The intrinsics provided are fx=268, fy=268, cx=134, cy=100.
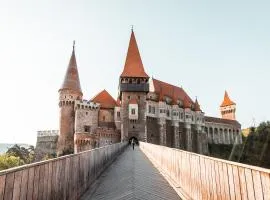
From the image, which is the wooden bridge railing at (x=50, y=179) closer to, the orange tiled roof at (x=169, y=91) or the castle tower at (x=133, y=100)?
the castle tower at (x=133, y=100)

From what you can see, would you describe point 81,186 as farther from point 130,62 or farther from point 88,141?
point 130,62

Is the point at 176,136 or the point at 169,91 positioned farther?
the point at 169,91

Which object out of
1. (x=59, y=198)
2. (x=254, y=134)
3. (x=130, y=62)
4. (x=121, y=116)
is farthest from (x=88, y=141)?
(x=254, y=134)

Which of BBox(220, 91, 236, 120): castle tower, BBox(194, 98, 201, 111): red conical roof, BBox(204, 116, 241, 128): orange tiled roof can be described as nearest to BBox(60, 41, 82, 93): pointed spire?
BBox(194, 98, 201, 111): red conical roof

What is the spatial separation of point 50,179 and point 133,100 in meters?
42.3

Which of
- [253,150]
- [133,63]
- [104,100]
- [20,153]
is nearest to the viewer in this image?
[104,100]

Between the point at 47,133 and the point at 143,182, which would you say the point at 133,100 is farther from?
the point at 143,182

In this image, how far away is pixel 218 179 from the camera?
13.9 ft

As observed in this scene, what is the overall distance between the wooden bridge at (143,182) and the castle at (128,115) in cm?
3628

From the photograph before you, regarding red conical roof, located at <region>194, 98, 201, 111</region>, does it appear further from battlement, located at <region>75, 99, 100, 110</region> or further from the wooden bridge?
the wooden bridge

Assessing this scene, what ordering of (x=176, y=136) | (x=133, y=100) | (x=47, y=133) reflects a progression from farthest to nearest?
(x=176, y=136)
(x=47, y=133)
(x=133, y=100)

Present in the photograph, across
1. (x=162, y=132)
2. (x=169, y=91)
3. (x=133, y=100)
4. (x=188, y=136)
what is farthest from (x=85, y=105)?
(x=188, y=136)

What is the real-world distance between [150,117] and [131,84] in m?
8.34

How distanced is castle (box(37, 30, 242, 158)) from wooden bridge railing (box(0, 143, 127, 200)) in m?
36.9
